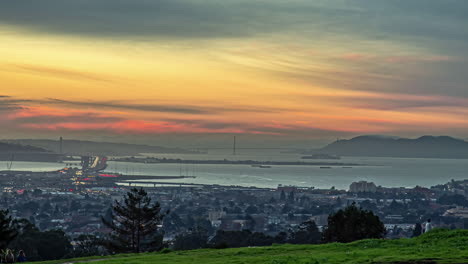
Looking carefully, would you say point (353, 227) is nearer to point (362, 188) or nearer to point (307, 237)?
point (307, 237)

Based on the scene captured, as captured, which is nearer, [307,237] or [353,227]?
[353,227]

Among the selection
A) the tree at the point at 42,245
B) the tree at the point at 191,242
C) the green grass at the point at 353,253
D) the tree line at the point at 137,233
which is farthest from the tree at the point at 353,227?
the tree at the point at 42,245

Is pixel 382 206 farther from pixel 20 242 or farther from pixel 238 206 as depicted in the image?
pixel 20 242

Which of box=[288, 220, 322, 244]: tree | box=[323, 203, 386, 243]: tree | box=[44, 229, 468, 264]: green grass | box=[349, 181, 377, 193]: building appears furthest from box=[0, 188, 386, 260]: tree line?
box=[349, 181, 377, 193]: building

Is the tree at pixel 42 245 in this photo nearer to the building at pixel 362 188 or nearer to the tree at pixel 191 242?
the tree at pixel 191 242

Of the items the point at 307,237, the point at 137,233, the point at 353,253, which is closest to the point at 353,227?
the point at 137,233

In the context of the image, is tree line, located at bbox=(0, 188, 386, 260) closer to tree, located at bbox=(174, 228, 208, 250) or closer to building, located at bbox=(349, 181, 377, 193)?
tree, located at bbox=(174, 228, 208, 250)
